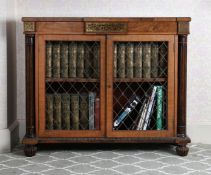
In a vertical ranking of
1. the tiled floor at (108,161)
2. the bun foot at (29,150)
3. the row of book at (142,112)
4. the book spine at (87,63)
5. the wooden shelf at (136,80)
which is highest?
the book spine at (87,63)

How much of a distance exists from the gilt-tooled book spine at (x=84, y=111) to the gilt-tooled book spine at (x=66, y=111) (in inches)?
3.1

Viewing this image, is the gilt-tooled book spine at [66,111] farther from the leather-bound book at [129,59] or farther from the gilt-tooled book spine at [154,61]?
the gilt-tooled book spine at [154,61]

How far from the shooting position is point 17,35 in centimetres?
301

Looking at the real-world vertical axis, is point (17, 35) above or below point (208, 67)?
above

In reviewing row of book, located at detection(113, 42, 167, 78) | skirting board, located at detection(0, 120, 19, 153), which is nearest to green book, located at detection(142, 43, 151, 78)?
row of book, located at detection(113, 42, 167, 78)

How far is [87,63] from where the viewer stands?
106 inches

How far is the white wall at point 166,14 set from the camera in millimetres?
2984

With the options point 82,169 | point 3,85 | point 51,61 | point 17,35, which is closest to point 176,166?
point 82,169

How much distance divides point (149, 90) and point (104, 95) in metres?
0.28

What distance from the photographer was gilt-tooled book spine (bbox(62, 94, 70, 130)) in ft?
8.86

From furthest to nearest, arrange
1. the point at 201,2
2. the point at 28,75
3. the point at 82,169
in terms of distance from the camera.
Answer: the point at 201,2 → the point at 28,75 → the point at 82,169

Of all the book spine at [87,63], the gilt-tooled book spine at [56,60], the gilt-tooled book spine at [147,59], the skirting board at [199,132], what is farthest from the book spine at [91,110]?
the skirting board at [199,132]

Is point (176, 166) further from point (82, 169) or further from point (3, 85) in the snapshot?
point (3, 85)

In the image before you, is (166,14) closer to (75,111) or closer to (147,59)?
(147,59)
